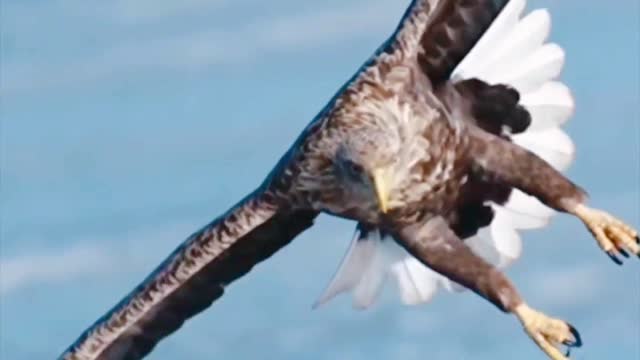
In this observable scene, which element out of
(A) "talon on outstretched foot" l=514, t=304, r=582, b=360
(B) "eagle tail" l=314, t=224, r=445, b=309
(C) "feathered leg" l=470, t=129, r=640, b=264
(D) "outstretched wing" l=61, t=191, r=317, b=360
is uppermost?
(D) "outstretched wing" l=61, t=191, r=317, b=360

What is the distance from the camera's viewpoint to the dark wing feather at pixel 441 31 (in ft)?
49.2

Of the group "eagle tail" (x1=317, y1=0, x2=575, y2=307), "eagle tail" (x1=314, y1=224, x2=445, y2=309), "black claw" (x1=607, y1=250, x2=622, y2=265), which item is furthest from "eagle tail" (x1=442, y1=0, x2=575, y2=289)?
"black claw" (x1=607, y1=250, x2=622, y2=265)

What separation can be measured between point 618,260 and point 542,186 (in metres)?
0.75

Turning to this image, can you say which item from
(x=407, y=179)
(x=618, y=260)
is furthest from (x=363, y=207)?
(x=618, y=260)

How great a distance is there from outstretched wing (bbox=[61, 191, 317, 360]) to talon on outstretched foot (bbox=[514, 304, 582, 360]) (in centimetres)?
162

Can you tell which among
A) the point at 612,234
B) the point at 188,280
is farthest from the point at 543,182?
the point at 188,280

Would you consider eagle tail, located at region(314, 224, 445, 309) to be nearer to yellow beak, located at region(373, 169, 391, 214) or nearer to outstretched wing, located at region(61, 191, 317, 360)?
outstretched wing, located at region(61, 191, 317, 360)

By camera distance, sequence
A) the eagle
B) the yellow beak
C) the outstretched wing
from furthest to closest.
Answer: the outstretched wing → the eagle → the yellow beak

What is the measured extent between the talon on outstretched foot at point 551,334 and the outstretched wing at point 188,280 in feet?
5.32

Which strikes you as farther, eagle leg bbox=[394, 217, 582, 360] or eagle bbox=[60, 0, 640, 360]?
eagle bbox=[60, 0, 640, 360]

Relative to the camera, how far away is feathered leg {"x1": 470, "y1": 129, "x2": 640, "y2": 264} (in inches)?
581

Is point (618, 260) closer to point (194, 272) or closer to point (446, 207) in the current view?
point (446, 207)

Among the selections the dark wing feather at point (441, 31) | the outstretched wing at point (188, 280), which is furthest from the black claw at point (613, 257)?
the outstretched wing at point (188, 280)

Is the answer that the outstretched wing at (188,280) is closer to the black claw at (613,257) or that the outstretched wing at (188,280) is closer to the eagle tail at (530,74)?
the eagle tail at (530,74)
